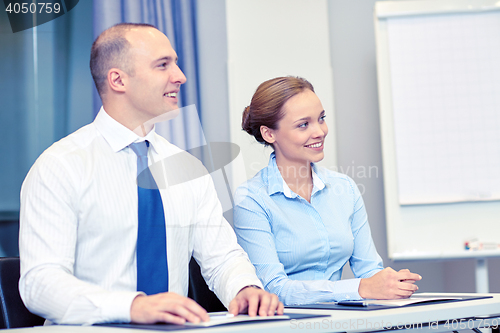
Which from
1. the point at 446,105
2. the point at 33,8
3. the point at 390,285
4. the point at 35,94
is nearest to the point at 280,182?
the point at 390,285

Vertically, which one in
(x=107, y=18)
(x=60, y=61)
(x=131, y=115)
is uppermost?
(x=107, y=18)

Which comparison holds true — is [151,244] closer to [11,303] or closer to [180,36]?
[11,303]

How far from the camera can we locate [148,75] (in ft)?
4.33

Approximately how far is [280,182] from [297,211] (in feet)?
0.40

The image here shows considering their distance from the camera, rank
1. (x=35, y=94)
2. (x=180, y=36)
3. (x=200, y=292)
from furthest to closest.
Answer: (x=180, y=36) → (x=35, y=94) → (x=200, y=292)

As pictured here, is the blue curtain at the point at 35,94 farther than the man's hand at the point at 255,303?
Yes

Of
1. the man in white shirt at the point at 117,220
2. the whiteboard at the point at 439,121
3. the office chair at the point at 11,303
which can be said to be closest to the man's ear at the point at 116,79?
the man in white shirt at the point at 117,220

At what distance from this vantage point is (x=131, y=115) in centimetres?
133

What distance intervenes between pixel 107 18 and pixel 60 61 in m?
0.30

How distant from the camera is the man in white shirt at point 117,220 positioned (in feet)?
3.01

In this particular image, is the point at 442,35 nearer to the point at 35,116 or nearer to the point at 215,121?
the point at 215,121

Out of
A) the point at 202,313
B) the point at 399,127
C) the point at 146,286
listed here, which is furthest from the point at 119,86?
the point at 399,127

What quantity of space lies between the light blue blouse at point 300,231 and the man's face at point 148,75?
48 cm

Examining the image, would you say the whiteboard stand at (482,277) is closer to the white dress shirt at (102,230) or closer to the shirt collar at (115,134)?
the white dress shirt at (102,230)
